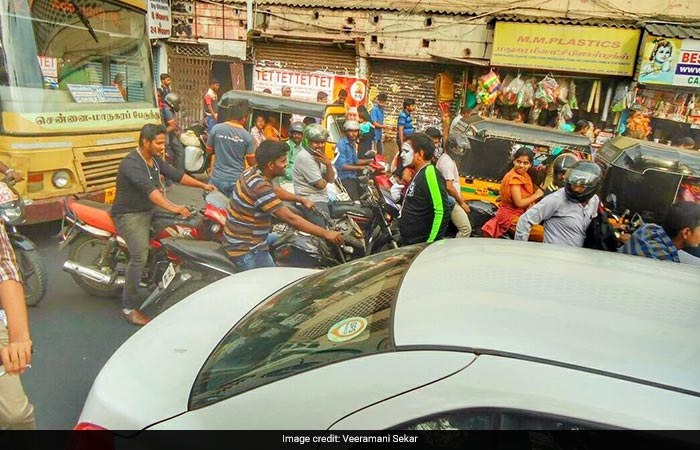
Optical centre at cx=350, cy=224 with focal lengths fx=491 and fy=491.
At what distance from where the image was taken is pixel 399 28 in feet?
35.9

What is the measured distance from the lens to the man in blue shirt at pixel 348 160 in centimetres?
659

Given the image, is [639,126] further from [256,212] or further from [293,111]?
[256,212]

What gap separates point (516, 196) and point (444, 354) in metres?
3.58

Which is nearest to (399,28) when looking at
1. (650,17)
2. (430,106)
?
(430,106)

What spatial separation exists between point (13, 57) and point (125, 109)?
1301mm

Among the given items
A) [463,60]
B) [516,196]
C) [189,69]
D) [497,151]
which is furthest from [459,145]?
[189,69]

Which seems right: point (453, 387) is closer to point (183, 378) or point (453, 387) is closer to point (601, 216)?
point (183, 378)

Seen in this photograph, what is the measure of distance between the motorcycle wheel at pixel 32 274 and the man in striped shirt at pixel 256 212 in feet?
4.65

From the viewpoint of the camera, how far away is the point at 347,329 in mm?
1487

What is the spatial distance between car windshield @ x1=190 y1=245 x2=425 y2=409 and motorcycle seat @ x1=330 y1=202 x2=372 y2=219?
296 centimetres

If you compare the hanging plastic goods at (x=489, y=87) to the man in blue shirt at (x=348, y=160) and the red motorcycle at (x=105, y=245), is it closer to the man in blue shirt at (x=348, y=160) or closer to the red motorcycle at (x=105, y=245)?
the man in blue shirt at (x=348, y=160)

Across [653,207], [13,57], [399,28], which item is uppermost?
[399,28]

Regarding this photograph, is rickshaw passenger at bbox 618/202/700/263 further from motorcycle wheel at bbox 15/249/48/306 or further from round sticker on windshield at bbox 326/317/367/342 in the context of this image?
motorcycle wheel at bbox 15/249/48/306

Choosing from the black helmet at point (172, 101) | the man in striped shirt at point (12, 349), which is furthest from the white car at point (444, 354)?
the black helmet at point (172, 101)
